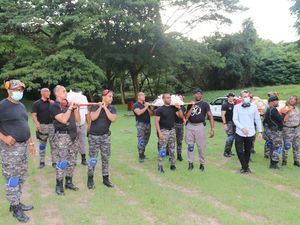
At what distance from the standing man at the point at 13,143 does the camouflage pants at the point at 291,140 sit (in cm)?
609

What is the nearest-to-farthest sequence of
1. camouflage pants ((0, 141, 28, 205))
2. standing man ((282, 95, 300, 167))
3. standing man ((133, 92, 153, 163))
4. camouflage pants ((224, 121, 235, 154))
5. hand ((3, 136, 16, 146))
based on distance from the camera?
hand ((3, 136, 16, 146)), camouflage pants ((0, 141, 28, 205)), standing man ((282, 95, 300, 167)), standing man ((133, 92, 153, 163)), camouflage pants ((224, 121, 235, 154))

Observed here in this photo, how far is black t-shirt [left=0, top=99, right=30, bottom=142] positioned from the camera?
5371 millimetres

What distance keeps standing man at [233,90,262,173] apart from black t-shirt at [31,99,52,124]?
418 cm

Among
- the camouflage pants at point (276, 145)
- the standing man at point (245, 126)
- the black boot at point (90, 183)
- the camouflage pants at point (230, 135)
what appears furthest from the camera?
the camouflage pants at point (230, 135)

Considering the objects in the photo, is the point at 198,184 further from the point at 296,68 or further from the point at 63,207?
the point at 296,68

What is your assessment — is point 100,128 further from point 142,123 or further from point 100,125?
point 142,123

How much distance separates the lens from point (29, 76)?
23031 millimetres

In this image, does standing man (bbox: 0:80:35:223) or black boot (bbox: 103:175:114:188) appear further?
black boot (bbox: 103:175:114:188)

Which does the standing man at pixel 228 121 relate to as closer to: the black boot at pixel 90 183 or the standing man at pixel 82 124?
the standing man at pixel 82 124

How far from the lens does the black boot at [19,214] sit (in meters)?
5.38

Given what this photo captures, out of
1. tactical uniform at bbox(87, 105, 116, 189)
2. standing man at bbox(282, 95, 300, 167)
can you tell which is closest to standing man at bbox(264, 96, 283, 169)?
standing man at bbox(282, 95, 300, 167)

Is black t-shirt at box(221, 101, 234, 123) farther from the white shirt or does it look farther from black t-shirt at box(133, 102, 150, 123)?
black t-shirt at box(133, 102, 150, 123)

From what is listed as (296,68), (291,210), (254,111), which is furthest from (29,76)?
(296,68)

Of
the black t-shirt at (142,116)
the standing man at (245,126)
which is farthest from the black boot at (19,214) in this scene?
the standing man at (245,126)
